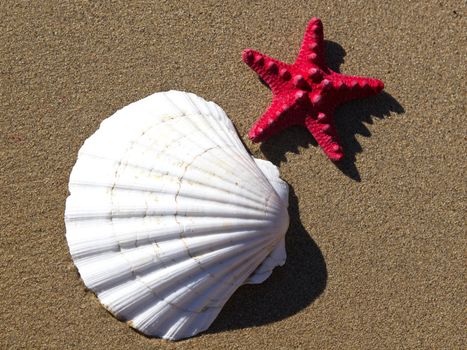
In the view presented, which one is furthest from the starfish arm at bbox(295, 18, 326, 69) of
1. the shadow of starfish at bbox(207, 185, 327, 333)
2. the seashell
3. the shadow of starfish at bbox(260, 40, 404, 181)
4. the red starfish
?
the shadow of starfish at bbox(207, 185, 327, 333)

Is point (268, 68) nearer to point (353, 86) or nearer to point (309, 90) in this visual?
point (309, 90)

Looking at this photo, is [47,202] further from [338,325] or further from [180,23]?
[338,325]

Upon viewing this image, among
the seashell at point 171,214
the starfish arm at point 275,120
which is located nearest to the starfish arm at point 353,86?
the starfish arm at point 275,120

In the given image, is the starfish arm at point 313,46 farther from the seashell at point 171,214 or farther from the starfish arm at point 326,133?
the seashell at point 171,214

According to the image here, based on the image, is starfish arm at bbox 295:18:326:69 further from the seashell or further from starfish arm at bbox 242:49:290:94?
the seashell

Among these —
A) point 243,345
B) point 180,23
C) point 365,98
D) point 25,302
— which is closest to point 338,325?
point 243,345

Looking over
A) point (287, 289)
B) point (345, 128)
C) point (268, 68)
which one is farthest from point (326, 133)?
point (287, 289)
